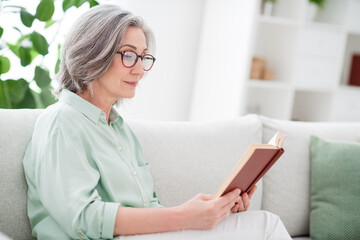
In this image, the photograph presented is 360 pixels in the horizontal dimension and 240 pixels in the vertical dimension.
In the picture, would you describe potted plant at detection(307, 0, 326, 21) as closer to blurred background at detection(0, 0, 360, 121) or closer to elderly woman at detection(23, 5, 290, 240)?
blurred background at detection(0, 0, 360, 121)

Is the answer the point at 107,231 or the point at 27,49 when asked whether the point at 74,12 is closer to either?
the point at 27,49

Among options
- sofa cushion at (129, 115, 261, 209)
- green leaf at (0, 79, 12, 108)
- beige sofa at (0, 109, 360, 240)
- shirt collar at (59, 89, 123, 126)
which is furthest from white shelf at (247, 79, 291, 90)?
shirt collar at (59, 89, 123, 126)

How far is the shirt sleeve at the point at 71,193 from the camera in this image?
3.75 ft

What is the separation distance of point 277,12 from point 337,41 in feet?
1.70

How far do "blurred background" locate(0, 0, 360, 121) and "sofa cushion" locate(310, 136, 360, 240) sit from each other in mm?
1341

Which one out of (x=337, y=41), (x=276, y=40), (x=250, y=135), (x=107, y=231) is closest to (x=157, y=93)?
(x=276, y=40)

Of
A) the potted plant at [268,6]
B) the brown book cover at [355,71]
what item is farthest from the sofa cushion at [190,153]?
the brown book cover at [355,71]

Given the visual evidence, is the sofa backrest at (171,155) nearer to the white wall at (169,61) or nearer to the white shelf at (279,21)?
the white shelf at (279,21)

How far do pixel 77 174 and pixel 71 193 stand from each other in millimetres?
53

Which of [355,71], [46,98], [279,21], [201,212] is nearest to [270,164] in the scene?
[201,212]

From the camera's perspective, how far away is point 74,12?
303cm

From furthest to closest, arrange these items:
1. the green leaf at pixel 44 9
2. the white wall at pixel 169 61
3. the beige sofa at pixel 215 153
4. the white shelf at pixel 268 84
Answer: the white wall at pixel 169 61 < the white shelf at pixel 268 84 < the green leaf at pixel 44 9 < the beige sofa at pixel 215 153

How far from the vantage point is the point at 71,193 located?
1.15 meters

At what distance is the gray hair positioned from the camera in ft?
4.36
